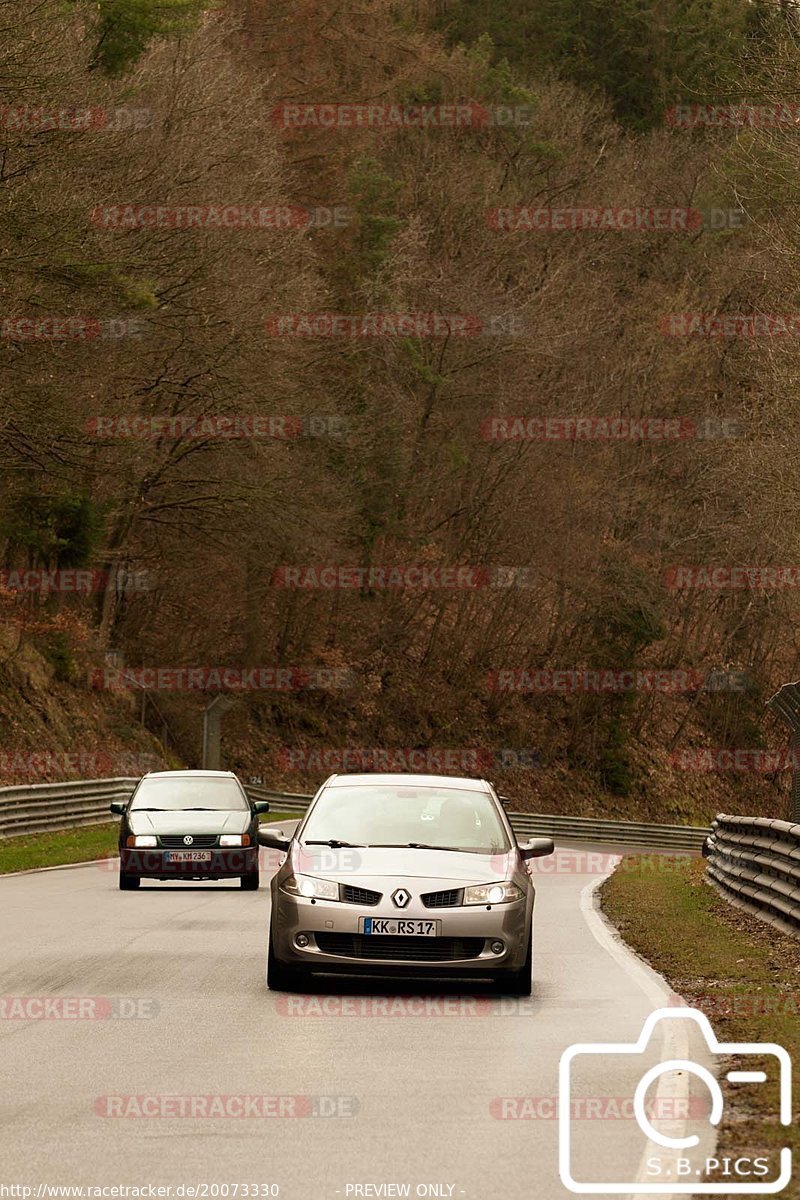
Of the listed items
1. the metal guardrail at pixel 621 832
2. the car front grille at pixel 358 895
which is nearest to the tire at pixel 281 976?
the car front grille at pixel 358 895

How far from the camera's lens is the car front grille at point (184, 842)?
2333cm

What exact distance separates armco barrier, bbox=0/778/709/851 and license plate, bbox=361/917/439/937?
21.7m

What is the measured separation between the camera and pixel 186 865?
76.2ft

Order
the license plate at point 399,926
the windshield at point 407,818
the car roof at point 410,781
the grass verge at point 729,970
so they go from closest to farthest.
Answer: the grass verge at point 729,970
the license plate at point 399,926
the windshield at point 407,818
the car roof at point 410,781

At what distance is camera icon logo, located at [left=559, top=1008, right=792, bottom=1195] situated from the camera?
6.94 meters

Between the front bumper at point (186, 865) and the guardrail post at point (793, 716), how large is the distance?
7.07 meters

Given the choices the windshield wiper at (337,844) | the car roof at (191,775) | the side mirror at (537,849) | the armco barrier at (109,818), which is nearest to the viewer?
the windshield wiper at (337,844)

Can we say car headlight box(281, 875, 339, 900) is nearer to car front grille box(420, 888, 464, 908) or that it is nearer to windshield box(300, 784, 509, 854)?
car front grille box(420, 888, 464, 908)

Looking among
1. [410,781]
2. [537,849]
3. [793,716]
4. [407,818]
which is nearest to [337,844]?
[407,818]

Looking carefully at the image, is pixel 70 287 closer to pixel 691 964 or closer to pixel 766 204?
pixel 766 204

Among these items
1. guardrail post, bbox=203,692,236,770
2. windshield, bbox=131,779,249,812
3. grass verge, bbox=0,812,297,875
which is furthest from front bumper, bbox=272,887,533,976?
guardrail post, bbox=203,692,236,770

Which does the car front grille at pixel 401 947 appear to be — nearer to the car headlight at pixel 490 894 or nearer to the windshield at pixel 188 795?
the car headlight at pixel 490 894

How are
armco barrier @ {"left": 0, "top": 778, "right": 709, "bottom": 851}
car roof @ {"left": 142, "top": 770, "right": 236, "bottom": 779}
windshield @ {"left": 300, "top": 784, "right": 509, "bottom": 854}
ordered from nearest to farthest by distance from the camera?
windshield @ {"left": 300, "top": 784, "right": 509, "bottom": 854} → car roof @ {"left": 142, "top": 770, "right": 236, "bottom": 779} → armco barrier @ {"left": 0, "top": 778, "right": 709, "bottom": 851}

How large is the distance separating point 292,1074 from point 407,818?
4.86 metres
